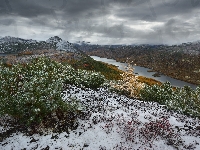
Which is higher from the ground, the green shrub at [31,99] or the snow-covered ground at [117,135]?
the green shrub at [31,99]

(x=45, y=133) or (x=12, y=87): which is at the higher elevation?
(x=12, y=87)

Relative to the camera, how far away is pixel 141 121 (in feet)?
53.2

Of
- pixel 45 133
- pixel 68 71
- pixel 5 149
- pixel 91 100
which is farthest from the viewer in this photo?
pixel 68 71

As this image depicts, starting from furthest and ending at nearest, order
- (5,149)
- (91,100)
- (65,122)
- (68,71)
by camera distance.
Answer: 1. (68,71)
2. (91,100)
3. (65,122)
4. (5,149)

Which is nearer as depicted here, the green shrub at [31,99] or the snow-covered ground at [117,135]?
the snow-covered ground at [117,135]

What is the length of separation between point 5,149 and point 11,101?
11.8ft

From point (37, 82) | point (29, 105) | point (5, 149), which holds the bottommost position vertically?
point (5, 149)

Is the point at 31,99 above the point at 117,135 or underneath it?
above

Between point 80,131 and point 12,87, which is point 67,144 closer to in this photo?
point 80,131

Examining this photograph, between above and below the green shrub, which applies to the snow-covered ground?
below

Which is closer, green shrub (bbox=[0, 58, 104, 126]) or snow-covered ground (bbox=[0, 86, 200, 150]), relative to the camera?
snow-covered ground (bbox=[0, 86, 200, 150])

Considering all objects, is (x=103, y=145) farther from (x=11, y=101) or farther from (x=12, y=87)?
(x=12, y=87)

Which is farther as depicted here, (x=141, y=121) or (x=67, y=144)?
(x=141, y=121)


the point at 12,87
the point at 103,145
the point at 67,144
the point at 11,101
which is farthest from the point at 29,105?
the point at 103,145
